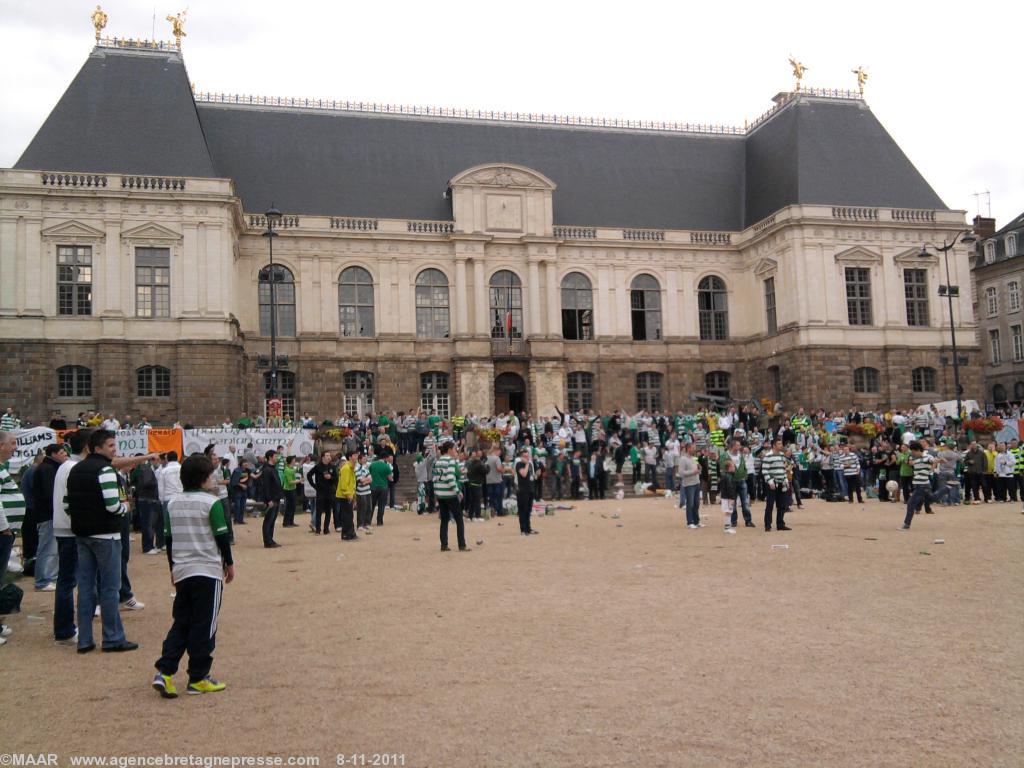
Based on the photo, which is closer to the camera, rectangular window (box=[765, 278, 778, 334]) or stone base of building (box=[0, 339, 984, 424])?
stone base of building (box=[0, 339, 984, 424])

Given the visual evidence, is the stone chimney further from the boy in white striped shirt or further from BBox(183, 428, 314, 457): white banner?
the boy in white striped shirt

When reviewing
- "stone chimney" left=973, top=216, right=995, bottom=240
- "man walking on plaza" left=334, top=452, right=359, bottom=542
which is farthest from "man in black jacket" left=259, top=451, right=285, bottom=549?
"stone chimney" left=973, top=216, right=995, bottom=240

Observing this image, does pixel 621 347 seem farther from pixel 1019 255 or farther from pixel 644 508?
pixel 1019 255

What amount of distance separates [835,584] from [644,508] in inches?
479

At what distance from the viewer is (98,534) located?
8242 millimetres

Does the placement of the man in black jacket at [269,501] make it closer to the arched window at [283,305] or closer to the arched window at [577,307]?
the arched window at [283,305]

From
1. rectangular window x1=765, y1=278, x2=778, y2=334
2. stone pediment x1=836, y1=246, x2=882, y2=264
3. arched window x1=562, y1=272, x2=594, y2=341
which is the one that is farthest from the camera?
rectangular window x1=765, y1=278, x2=778, y2=334

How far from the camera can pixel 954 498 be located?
23.2 metres

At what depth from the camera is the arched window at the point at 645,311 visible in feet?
146

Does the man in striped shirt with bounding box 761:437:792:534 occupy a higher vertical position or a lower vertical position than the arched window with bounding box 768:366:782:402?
lower

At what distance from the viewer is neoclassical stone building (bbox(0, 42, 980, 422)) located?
34625mm

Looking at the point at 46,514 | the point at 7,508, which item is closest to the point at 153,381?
the point at 46,514

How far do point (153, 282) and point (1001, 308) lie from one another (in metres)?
48.2

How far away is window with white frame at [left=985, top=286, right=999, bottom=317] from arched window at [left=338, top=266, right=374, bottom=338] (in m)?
38.8
